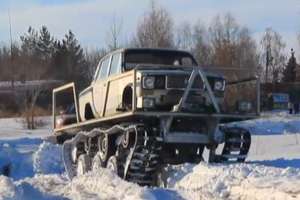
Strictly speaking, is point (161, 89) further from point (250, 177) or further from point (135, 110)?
point (250, 177)

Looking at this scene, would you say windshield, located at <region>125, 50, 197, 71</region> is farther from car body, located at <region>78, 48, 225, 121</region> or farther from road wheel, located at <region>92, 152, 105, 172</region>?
road wheel, located at <region>92, 152, 105, 172</region>

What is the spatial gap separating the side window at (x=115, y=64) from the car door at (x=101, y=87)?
20 cm

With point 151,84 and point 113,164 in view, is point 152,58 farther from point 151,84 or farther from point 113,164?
point 113,164

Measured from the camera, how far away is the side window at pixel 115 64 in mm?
15640

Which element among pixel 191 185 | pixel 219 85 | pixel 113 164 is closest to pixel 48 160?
pixel 113 164

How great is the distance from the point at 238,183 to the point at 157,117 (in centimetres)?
357

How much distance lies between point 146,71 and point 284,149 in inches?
549

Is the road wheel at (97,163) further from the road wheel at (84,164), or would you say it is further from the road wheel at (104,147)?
the road wheel at (84,164)

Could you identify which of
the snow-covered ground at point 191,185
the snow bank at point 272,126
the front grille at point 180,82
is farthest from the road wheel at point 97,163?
the snow bank at point 272,126

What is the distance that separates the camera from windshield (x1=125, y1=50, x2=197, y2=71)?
15.5 meters

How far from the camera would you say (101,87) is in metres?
15.8

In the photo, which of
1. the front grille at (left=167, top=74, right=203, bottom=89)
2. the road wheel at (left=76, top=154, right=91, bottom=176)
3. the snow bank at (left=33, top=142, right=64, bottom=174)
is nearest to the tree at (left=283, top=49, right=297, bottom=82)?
the snow bank at (left=33, top=142, right=64, bottom=174)

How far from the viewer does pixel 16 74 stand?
7969cm

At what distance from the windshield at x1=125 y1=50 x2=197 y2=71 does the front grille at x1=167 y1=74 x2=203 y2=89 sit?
186 cm
